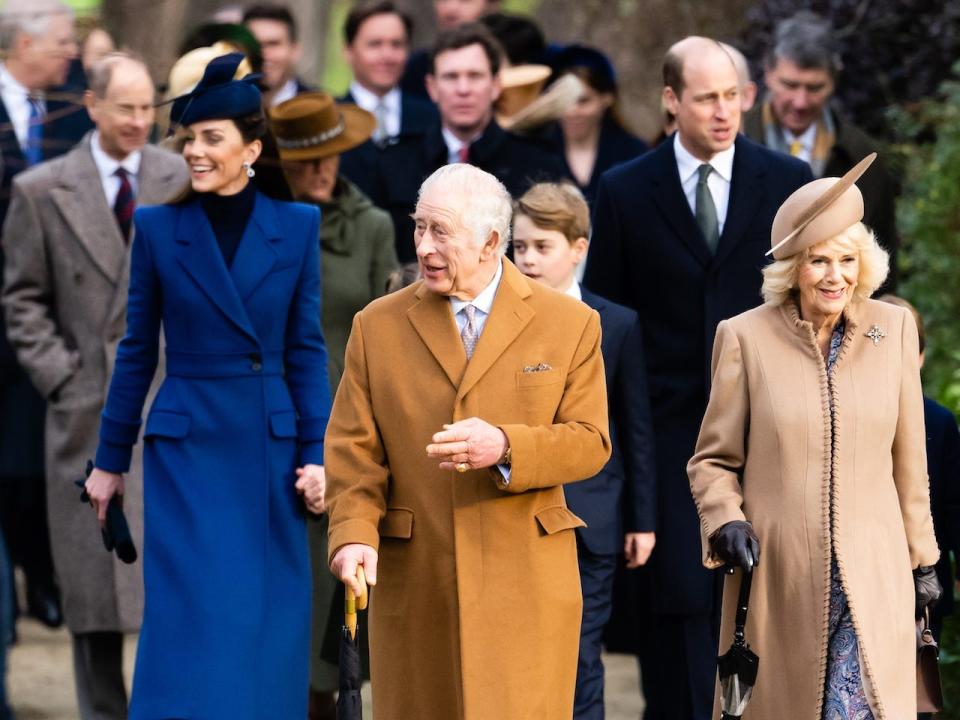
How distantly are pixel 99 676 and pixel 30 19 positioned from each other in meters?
3.70

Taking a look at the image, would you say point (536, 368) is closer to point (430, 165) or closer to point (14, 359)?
point (430, 165)

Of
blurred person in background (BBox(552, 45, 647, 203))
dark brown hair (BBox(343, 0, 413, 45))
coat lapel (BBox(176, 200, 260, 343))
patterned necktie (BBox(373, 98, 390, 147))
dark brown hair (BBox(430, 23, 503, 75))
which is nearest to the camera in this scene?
coat lapel (BBox(176, 200, 260, 343))

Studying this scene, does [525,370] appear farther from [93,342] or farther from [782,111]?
[782,111]

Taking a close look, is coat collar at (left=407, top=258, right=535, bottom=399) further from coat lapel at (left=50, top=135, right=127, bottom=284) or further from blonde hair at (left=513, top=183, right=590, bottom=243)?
coat lapel at (left=50, top=135, right=127, bottom=284)

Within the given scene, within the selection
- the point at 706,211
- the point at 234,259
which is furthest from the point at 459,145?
the point at 234,259

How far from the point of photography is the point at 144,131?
28.3 feet

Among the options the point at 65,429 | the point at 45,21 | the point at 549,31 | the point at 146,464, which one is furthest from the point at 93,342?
the point at 549,31

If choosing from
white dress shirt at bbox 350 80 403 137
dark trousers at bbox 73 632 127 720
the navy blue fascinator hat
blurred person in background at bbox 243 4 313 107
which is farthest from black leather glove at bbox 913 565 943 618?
blurred person in background at bbox 243 4 313 107

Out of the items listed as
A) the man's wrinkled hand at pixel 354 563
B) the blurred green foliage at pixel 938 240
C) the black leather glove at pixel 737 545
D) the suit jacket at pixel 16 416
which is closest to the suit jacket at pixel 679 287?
the black leather glove at pixel 737 545

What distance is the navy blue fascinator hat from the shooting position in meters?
7.02

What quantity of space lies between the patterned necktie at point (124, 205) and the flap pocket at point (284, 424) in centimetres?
182

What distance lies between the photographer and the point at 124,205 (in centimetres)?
863

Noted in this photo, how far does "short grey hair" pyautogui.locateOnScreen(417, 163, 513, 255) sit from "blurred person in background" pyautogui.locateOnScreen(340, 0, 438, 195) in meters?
5.33

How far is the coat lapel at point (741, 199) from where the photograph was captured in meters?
7.80
